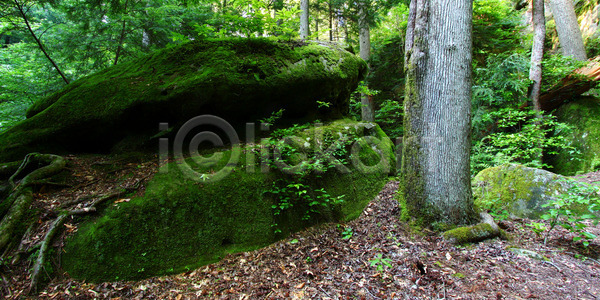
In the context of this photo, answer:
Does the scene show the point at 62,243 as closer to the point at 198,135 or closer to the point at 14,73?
the point at 198,135

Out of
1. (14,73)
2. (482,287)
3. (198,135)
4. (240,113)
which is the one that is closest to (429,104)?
(482,287)

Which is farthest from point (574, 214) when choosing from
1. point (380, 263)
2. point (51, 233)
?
point (51, 233)

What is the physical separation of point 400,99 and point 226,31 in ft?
26.9

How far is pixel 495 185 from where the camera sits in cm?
424

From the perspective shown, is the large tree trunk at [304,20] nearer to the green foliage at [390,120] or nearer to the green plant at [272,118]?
the green foliage at [390,120]

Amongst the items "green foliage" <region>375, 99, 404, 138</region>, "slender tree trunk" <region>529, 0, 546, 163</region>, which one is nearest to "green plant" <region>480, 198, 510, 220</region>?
"slender tree trunk" <region>529, 0, 546, 163</region>

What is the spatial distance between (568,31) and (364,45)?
6.95 metres

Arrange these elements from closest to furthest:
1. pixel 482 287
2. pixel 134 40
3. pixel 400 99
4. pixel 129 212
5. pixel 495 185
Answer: pixel 482 287 < pixel 129 212 < pixel 495 185 < pixel 134 40 < pixel 400 99

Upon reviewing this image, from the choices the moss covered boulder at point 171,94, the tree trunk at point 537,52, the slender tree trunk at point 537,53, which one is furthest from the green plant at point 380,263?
the tree trunk at point 537,52

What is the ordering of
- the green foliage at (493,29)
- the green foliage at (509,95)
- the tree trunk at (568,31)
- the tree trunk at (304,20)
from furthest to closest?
the tree trunk at (304,20) < the green foliage at (493,29) < the tree trunk at (568,31) < the green foliage at (509,95)

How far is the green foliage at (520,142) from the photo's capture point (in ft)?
17.8

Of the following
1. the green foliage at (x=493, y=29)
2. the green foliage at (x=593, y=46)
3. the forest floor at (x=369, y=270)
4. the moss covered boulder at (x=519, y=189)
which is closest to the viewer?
the forest floor at (x=369, y=270)

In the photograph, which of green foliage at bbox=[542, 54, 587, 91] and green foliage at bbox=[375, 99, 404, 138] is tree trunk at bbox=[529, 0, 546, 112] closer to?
green foliage at bbox=[542, 54, 587, 91]

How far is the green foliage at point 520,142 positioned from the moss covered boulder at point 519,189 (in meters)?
1.23
